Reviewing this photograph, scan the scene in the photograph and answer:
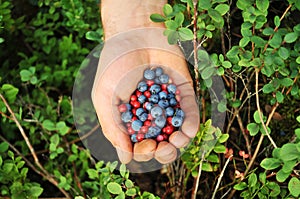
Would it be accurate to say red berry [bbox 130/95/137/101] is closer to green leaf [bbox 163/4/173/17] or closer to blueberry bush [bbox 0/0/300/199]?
blueberry bush [bbox 0/0/300/199]

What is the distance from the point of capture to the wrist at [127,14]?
154cm

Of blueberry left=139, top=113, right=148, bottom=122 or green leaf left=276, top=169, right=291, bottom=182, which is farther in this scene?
blueberry left=139, top=113, right=148, bottom=122

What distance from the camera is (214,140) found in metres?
1.31

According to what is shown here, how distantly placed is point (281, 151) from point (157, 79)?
0.48 meters

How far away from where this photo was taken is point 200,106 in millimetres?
1535

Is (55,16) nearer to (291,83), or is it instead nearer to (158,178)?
(158,178)

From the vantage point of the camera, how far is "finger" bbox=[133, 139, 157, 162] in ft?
4.41

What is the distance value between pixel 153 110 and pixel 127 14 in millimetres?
367

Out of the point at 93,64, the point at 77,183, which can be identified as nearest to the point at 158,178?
the point at 77,183

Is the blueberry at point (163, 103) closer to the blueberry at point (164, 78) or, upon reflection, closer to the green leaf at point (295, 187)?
the blueberry at point (164, 78)

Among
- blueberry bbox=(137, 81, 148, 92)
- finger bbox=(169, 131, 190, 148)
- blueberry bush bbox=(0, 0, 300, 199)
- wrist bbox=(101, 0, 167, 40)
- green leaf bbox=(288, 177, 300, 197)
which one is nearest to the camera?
green leaf bbox=(288, 177, 300, 197)

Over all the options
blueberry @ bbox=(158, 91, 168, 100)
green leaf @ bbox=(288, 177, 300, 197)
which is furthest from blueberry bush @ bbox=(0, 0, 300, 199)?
blueberry @ bbox=(158, 91, 168, 100)

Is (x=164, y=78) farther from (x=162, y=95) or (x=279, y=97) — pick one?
(x=279, y=97)

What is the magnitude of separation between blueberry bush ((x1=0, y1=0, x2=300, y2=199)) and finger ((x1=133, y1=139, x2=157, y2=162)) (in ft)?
0.26
